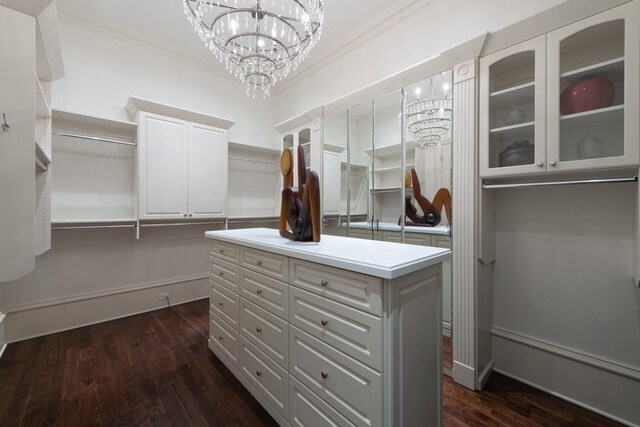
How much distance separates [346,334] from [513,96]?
1.91 m

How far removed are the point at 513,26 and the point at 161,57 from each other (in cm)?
373

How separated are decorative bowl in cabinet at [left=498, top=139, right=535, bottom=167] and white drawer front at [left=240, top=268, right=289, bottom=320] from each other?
1665 millimetres

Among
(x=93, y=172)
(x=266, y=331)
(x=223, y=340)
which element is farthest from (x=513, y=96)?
(x=93, y=172)

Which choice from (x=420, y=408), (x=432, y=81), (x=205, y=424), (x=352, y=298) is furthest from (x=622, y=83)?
(x=205, y=424)

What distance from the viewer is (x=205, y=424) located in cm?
156

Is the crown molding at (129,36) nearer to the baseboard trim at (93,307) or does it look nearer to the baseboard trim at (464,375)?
the baseboard trim at (93,307)

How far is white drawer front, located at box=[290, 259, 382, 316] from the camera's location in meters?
1.04

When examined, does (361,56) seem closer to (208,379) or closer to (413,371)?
(413,371)

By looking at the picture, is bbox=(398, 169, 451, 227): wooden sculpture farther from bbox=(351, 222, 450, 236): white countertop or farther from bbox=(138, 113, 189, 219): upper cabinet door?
bbox=(138, 113, 189, 219): upper cabinet door

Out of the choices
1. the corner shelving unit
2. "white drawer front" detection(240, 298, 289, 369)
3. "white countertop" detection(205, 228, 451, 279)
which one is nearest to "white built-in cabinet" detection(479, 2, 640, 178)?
"white countertop" detection(205, 228, 451, 279)

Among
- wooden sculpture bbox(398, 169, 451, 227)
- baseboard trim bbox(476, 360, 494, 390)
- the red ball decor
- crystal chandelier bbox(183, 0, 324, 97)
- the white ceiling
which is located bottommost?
baseboard trim bbox(476, 360, 494, 390)

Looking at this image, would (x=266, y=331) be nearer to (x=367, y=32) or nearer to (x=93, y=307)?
(x=93, y=307)

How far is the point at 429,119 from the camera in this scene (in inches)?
87.9

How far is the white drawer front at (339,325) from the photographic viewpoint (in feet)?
3.41
